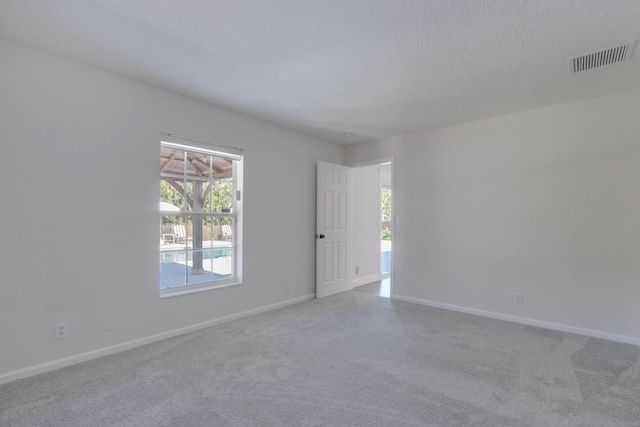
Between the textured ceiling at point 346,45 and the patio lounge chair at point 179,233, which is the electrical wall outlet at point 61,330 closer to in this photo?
the patio lounge chair at point 179,233

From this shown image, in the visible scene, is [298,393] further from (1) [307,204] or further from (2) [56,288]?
(1) [307,204]

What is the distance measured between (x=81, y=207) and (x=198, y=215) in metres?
1.09

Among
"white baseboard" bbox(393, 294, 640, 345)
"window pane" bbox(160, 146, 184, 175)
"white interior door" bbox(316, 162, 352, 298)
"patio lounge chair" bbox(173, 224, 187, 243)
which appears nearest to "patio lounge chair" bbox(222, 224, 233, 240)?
"patio lounge chair" bbox(173, 224, 187, 243)

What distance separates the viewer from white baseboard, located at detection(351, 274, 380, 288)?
5.58 m

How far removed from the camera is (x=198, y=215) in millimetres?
3535

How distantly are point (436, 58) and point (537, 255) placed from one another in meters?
2.51

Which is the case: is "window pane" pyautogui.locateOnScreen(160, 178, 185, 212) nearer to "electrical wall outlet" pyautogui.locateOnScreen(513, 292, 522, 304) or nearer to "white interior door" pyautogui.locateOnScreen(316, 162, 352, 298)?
"white interior door" pyautogui.locateOnScreen(316, 162, 352, 298)

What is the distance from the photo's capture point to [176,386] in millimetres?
2246

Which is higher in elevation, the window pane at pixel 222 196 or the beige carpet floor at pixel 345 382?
the window pane at pixel 222 196

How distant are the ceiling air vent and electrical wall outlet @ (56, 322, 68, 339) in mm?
4486

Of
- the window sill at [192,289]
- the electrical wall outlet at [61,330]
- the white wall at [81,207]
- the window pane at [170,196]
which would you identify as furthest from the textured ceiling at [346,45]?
the electrical wall outlet at [61,330]

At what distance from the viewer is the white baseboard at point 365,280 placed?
5.58 m

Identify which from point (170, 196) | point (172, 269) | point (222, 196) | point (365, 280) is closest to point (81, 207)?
point (170, 196)

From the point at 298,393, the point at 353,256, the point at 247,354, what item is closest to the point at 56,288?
the point at 247,354
